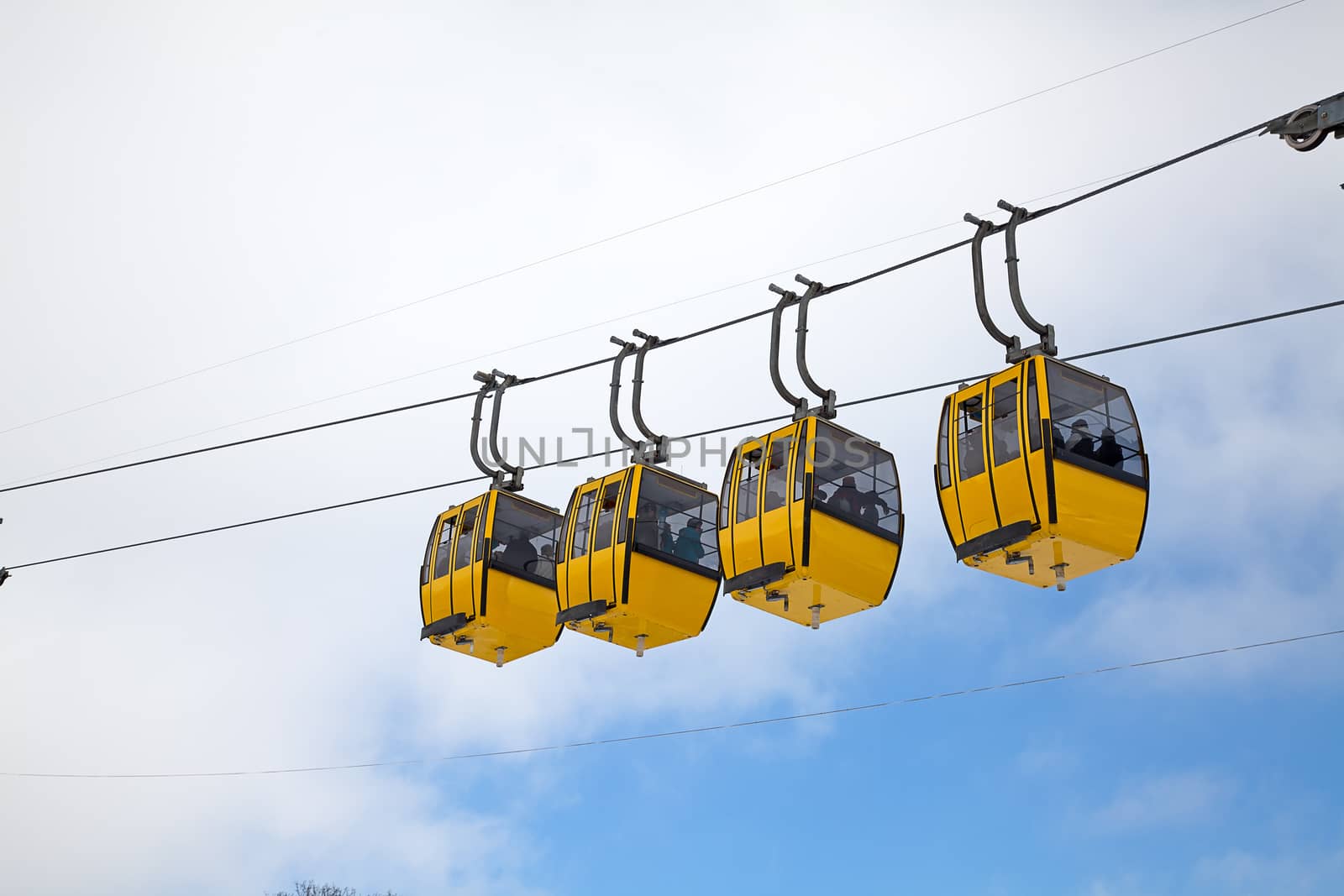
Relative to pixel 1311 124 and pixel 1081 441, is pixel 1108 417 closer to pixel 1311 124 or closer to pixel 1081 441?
pixel 1081 441

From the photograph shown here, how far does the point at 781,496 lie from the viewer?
15.0 m

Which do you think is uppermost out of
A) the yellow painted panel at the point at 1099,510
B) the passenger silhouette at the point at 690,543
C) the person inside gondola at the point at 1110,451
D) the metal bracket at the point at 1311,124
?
the metal bracket at the point at 1311,124

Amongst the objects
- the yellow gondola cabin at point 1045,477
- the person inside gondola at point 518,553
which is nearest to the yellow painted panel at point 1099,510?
the yellow gondola cabin at point 1045,477

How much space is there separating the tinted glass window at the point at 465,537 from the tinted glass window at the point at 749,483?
3524 mm

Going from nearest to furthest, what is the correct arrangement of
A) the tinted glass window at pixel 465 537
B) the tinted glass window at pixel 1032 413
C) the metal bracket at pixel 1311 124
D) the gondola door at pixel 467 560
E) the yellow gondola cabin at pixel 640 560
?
the metal bracket at pixel 1311 124 < the tinted glass window at pixel 1032 413 < the yellow gondola cabin at pixel 640 560 < the gondola door at pixel 467 560 < the tinted glass window at pixel 465 537

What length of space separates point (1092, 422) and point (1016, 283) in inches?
57.1

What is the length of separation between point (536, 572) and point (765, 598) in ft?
11.3

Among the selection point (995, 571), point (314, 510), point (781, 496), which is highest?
point (314, 510)

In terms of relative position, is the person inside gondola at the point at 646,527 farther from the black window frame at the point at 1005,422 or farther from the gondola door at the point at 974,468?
the black window frame at the point at 1005,422

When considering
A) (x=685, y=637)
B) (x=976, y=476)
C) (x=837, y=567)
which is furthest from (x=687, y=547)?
(x=976, y=476)

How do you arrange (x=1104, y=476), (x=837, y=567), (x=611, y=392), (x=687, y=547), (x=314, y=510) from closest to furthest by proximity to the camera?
1. (x=1104, y=476)
2. (x=837, y=567)
3. (x=687, y=547)
4. (x=611, y=392)
5. (x=314, y=510)

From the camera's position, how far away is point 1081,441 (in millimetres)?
13867

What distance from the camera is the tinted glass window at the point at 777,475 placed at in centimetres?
1504

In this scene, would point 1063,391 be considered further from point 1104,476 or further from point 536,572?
point 536,572
